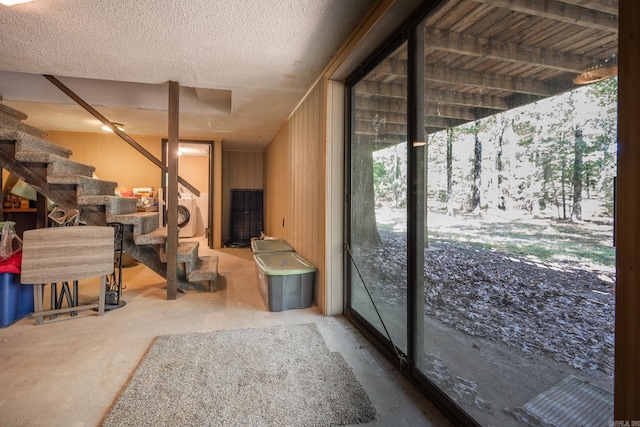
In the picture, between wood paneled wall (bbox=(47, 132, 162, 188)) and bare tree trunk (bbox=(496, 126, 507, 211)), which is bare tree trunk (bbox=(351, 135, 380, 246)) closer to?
bare tree trunk (bbox=(496, 126, 507, 211))

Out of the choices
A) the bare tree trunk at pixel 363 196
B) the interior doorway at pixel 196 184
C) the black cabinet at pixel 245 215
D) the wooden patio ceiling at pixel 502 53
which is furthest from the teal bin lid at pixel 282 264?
the black cabinet at pixel 245 215

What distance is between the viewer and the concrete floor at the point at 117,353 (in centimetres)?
138

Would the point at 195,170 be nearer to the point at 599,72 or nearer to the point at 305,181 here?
the point at 305,181

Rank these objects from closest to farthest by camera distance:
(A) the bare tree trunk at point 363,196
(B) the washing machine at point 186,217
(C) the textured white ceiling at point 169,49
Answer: (C) the textured white ceiling at point 169,49
(A) the bare tree trunk at point 363,196
(B) the washing machine at point 186,217

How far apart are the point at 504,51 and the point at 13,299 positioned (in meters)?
3.88

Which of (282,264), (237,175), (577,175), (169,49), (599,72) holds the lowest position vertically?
(282,264)

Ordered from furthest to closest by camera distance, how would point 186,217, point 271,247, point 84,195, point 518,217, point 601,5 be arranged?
point 186,217 < point 271,247 < point 84,195 < point 518,217 < point 601,5

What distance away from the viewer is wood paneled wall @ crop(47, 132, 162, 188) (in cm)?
530

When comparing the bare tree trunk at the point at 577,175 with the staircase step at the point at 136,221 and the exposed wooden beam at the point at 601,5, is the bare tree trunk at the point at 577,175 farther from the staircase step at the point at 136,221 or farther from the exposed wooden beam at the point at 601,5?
the staircase step at the point at 136,221

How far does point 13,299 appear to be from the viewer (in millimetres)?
2369

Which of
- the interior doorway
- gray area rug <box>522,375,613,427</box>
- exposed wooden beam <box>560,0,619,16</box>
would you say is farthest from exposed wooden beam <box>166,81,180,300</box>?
exposed wooden beam <box>560,0,619,16</box>

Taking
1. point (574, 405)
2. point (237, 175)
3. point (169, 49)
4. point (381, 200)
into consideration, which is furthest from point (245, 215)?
point (574, 405)

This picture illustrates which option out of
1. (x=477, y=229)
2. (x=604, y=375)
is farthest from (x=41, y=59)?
(x=604, y=375)

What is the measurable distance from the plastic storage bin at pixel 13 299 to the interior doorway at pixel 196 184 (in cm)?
302
